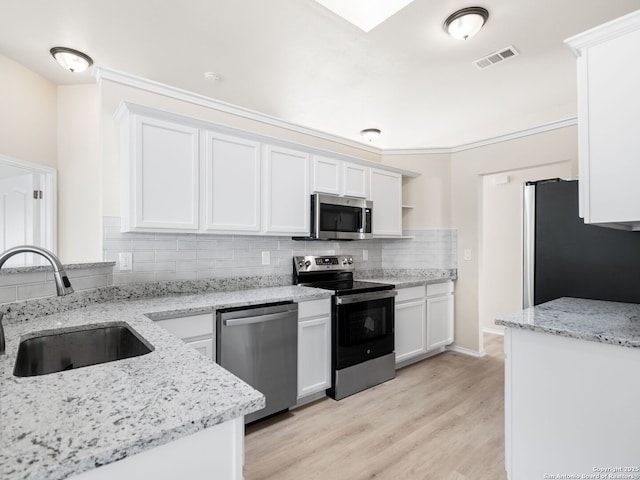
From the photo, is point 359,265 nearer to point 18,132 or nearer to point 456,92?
point 456,92

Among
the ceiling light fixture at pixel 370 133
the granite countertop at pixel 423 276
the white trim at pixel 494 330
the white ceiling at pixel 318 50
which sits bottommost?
the white trim at pixel 494 330

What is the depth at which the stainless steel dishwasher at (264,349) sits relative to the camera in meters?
2.17

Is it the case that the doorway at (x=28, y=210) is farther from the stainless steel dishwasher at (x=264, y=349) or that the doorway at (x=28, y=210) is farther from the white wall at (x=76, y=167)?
the stainless steel dishwasher at (x=264, y=349)

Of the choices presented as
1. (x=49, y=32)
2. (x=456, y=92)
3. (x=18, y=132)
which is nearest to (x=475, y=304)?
(x=456, y=92)

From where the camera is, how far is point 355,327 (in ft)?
9.37

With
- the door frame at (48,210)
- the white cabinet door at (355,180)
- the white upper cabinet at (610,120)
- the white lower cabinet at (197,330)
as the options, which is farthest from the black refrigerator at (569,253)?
the door frame at (48,210)

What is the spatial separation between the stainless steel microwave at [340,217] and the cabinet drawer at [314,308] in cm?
60

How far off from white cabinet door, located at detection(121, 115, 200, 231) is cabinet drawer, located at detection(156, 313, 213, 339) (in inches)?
25.3

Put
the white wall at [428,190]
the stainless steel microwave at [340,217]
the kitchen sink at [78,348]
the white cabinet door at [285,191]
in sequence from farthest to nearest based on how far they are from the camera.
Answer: the white wall at [428,190], the stainless steel microwave at [340,217], the white cabinet door at [285,191], the kitchen sink at [78,348]

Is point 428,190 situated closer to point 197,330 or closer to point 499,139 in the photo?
point 499,139

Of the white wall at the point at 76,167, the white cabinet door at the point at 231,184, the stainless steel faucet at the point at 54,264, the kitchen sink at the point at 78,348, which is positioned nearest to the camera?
the stainless steel faucet at the point at 54,264

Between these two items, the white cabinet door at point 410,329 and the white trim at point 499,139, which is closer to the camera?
the white trim at point 499,139

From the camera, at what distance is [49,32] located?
7.61 feet

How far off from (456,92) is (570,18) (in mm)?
1095
